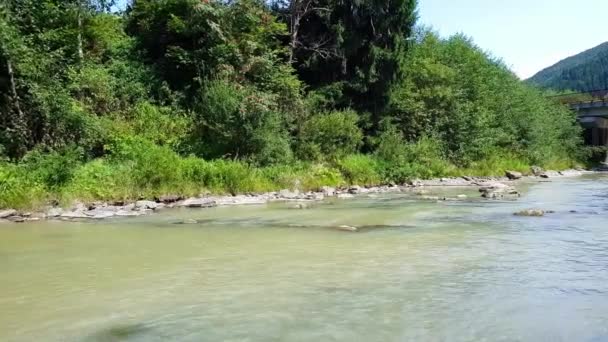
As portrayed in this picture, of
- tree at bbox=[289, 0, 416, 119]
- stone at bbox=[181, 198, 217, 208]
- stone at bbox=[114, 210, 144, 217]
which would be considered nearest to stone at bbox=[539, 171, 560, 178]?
tree at bbox=[289, 0, 416, 119]

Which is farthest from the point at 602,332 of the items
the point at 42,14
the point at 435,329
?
the point at 42,14

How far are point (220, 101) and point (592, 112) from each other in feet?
151

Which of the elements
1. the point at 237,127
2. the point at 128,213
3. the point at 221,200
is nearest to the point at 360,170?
the point at 237,127

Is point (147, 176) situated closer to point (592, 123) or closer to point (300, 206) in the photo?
Answer: point (300, 206)

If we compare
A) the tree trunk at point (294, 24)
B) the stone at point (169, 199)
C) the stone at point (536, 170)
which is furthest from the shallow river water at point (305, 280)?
the stone at point (536, 170)

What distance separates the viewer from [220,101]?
25.4 metres

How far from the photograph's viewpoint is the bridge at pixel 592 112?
A: 56031 mm

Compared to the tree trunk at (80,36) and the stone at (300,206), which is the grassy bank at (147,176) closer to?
the stone at (300,206)

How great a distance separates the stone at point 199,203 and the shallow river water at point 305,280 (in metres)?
3.81

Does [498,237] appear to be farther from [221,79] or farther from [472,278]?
[221,79]

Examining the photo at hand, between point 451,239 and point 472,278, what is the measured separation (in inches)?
155

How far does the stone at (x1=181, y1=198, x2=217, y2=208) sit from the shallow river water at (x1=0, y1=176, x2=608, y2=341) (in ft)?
12.5

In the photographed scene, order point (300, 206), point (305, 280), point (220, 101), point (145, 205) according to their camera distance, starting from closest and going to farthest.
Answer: point (305, 280) → point (145, 205) → point (300, 206) → point (220, 101)

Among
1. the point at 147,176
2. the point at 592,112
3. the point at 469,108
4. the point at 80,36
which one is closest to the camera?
the point at 147,176
